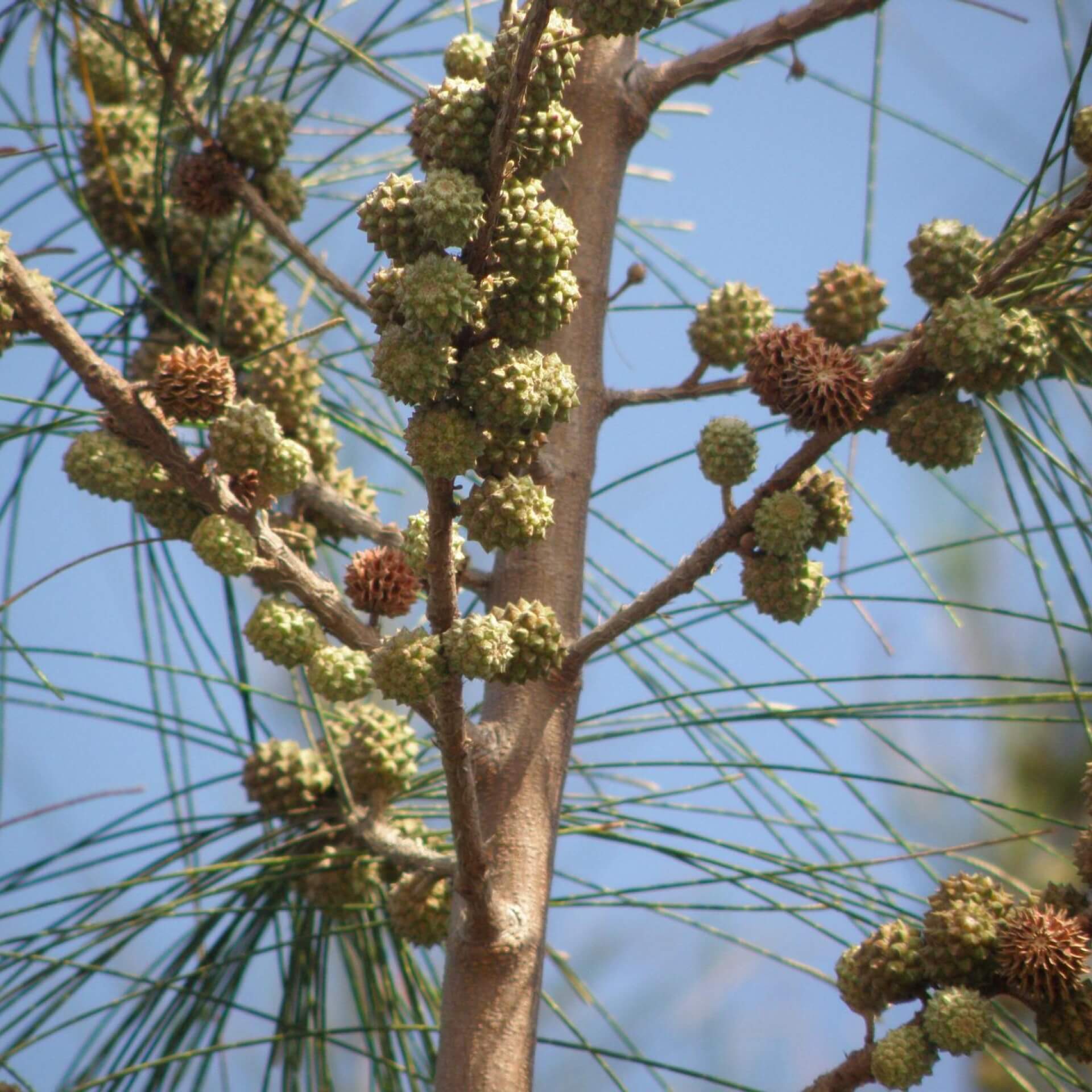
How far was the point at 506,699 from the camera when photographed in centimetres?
113

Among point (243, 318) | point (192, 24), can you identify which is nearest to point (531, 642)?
point (243, 318)

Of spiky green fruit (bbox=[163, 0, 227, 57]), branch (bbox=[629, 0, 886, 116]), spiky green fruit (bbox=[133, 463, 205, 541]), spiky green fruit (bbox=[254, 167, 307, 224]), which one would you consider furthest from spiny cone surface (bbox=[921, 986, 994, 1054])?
spiky green fruit (bbox=[163, 0, 227, 57])

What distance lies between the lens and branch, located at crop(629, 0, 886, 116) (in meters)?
1.13

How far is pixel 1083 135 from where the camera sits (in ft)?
3.27

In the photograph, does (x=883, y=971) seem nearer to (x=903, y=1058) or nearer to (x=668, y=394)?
(x=903, y=1058)

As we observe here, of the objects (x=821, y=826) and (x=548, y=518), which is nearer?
(x=548, y=518)

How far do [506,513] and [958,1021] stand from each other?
0.43 meters

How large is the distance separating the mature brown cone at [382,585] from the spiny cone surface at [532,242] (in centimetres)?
34

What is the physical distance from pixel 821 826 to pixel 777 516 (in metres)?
0.50

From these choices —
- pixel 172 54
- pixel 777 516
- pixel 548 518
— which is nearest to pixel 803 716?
pixel 777 516

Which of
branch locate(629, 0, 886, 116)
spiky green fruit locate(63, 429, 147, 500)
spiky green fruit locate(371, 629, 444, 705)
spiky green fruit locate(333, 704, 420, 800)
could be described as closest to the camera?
spiky green fruit locate(371, 629, 444, 705)

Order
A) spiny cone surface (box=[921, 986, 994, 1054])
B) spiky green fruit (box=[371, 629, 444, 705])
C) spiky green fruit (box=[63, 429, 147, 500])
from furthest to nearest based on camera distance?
spiky green fruit (box=[63, 429, 147, 500]) → spiny cone surface (box=[921, 986, 994, 1054]) → spiky green fruit (box=[371, 629, 444, 705])

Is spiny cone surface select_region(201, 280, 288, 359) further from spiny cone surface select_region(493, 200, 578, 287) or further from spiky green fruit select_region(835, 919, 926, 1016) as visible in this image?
spiky green fruit select_region(835, 919, 926, 1016)

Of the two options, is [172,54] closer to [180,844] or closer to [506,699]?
[506,699]
